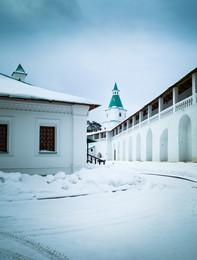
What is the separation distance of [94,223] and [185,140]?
1600cm

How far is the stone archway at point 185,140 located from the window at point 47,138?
11827 mm

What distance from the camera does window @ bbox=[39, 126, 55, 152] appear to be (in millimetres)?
9562

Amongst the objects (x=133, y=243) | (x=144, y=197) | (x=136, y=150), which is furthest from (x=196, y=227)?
(x=136, y=150)

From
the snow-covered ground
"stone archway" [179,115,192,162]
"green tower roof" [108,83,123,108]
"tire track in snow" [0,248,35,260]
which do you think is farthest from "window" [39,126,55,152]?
"green tower roof" [108,83,123,108]

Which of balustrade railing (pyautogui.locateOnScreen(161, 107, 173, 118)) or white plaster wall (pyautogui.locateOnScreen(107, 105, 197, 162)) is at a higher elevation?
balustrade railing (pyautogui.locateOnScreen(161, 107, 173, 118))

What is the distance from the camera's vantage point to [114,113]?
1949 inches

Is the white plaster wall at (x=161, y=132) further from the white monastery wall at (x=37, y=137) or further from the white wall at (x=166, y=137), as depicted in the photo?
the white monastery wall at (x=37, y=137)

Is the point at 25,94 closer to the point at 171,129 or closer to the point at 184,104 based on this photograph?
the point at 184,104

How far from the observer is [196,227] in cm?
341

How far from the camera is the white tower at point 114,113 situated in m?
49.4

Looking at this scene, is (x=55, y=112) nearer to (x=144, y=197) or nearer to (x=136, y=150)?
(x=144, y=197)

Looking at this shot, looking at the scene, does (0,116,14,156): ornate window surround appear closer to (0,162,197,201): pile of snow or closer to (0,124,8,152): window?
(0,124,8,152): window

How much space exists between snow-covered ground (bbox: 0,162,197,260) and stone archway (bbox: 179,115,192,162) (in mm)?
11601

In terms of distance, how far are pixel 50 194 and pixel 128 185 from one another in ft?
9.25
